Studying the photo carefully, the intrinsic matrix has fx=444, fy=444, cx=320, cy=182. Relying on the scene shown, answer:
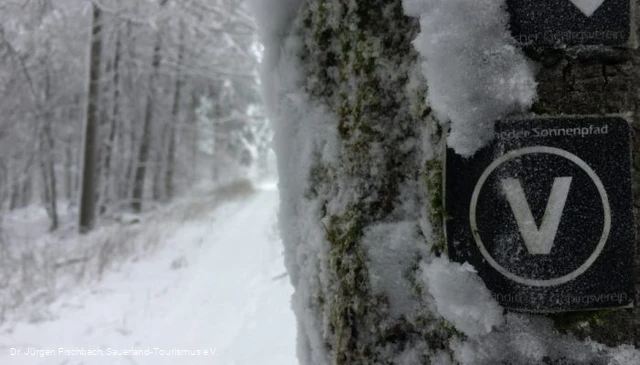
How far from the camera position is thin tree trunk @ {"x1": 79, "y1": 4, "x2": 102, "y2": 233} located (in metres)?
9.26

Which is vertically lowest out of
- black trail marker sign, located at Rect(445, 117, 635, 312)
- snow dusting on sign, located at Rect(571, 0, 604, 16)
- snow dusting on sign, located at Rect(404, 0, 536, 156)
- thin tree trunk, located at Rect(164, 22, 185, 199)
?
black trail marker sign, located at Rect(445, 117, 635, 312)

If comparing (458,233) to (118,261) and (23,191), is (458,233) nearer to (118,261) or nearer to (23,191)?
(118,261)

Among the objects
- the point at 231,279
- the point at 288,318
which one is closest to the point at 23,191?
the point at 231,279

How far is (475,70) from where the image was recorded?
0.67 meters

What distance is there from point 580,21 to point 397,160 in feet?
1.15

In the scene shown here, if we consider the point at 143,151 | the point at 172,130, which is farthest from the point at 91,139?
the point at 172,130

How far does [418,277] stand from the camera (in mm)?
767

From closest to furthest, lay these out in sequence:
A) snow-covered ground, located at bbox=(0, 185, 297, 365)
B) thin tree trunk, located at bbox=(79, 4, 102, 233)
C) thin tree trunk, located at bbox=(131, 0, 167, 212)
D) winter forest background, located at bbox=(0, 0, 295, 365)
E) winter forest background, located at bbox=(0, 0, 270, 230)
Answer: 1. snow-covered ground, located at bbox=(0, 185, 297, 365)
2. winter forest background, located at bbox=(0, 0, 295, 365)
3. winter forest background, located at bbox=(0, 0, 270, 230)
4. thin tree trunk, located at bbox=(79, 4, 102, 233)
5. thin tree trunk, located at bbox=(131, 0, 167, 212)

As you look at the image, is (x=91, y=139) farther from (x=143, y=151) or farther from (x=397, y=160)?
(x=397, y=160)

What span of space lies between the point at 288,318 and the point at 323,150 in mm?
2919

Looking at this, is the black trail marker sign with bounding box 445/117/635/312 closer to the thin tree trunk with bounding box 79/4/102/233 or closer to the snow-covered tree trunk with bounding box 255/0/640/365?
the snow-covered tree trunk with bounding box 255/0/640/365

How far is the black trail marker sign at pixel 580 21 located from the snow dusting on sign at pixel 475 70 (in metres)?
0.04

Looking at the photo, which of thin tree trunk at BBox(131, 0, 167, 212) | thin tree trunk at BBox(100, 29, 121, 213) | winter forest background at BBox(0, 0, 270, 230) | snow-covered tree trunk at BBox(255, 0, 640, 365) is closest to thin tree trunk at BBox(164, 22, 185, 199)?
winter forest background at BBox(0, 0, 270, 230)

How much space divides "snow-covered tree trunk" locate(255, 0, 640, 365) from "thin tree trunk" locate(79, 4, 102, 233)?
9.38 metres
